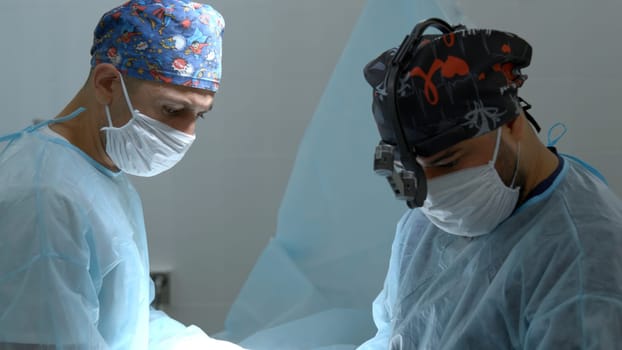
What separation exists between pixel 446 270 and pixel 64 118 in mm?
855

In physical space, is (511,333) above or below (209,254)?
above

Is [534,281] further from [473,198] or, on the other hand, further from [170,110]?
[170,110]

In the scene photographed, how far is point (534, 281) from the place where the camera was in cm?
101

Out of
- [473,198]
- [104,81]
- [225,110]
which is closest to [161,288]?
[225,110]

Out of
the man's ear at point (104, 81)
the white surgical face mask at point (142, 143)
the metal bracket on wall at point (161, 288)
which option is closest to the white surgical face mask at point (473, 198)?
the white surgical face mask at point (142, 143)

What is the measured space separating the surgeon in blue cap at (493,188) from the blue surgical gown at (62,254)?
2.03ft

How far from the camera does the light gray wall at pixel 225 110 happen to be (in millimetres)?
2391

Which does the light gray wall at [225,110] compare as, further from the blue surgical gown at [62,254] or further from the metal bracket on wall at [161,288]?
the blue surgical gown at [62,254]

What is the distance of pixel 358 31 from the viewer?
6.43 feet

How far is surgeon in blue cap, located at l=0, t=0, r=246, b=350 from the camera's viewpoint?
120cm

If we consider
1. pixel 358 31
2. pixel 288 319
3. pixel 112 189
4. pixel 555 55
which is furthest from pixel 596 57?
pixel 112 189

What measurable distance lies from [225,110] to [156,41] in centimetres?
101

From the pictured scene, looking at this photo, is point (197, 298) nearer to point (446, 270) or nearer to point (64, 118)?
point (64, 118)

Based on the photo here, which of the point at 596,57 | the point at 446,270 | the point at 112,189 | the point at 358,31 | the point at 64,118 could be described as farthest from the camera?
the point at 596,57
